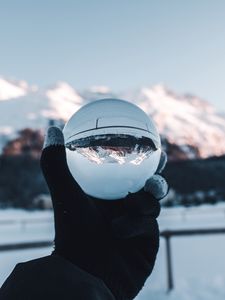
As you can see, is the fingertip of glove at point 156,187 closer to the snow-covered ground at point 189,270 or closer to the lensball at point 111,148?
the lensball at point 111,148

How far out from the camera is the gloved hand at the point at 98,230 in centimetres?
107

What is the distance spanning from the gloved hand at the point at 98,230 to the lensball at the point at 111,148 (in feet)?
0.16

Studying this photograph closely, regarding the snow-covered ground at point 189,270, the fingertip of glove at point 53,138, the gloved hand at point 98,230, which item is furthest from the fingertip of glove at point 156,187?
the snow-covered ground at point 189,270

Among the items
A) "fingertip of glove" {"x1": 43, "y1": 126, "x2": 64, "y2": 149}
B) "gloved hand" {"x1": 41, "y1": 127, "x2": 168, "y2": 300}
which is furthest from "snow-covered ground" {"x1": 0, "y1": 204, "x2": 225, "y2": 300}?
"fingertip of glove" {"x1": 43, "y1": 126, "x2": 64, "y2": 149}

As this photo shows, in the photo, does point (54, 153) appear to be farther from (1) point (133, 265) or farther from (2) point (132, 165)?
(1) point (133, 265)

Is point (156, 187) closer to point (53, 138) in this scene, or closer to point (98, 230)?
point (98, 230)

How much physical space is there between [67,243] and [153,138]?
38 cm

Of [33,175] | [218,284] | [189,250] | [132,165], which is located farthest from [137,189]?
[33,175]

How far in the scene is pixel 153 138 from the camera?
1256 mm

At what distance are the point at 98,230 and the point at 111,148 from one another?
22 cm

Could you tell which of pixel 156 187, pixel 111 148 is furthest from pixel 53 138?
pixel 156 187

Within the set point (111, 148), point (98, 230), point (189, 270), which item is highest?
point (111, 148)

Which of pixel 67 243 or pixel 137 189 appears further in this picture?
pixel 137 189

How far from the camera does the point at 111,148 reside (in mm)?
1185
